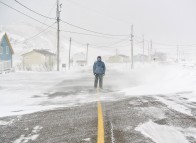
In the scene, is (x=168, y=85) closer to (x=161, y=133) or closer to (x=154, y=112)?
(x=154, y=112)

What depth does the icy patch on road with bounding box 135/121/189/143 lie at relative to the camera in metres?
4.70

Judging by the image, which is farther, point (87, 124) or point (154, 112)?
point (154, 112)

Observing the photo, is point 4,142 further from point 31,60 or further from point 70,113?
point 31,60

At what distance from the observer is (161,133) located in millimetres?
5109

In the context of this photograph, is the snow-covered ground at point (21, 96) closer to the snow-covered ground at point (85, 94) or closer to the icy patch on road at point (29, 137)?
the snow-covered ground at point (85, 94)

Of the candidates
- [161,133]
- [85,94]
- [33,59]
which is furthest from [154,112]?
[33,59]

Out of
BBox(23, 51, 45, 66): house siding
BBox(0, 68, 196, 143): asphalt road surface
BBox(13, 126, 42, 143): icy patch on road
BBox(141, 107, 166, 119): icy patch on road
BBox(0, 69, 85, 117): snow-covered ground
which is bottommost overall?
BBox(0, 69, 85, 117): snow-covered ground

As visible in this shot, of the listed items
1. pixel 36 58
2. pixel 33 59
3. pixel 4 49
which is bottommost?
pixel 33 59

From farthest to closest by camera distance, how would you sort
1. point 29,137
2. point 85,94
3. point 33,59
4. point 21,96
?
point 33,59 < point 85,94 < point 21,96 < point 29,137

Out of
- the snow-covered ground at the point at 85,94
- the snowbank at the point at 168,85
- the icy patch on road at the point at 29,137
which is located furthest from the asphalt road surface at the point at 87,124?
the snowbank at the point at 168,85

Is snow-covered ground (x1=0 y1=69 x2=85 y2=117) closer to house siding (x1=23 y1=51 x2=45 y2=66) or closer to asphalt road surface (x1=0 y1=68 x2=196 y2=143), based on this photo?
asphalt road surface (x1=0 y1=68 x2=196 y2=143)

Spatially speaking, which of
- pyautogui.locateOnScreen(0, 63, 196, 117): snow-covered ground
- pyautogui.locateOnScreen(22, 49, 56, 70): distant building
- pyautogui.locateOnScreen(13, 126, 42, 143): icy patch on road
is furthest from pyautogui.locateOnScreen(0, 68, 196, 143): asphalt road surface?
pyautogui.locateOnScreen(22, 49, 56, 70): distant building

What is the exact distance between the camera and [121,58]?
148500 millimetres

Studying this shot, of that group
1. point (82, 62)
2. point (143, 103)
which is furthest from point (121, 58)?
point (143, 103)
